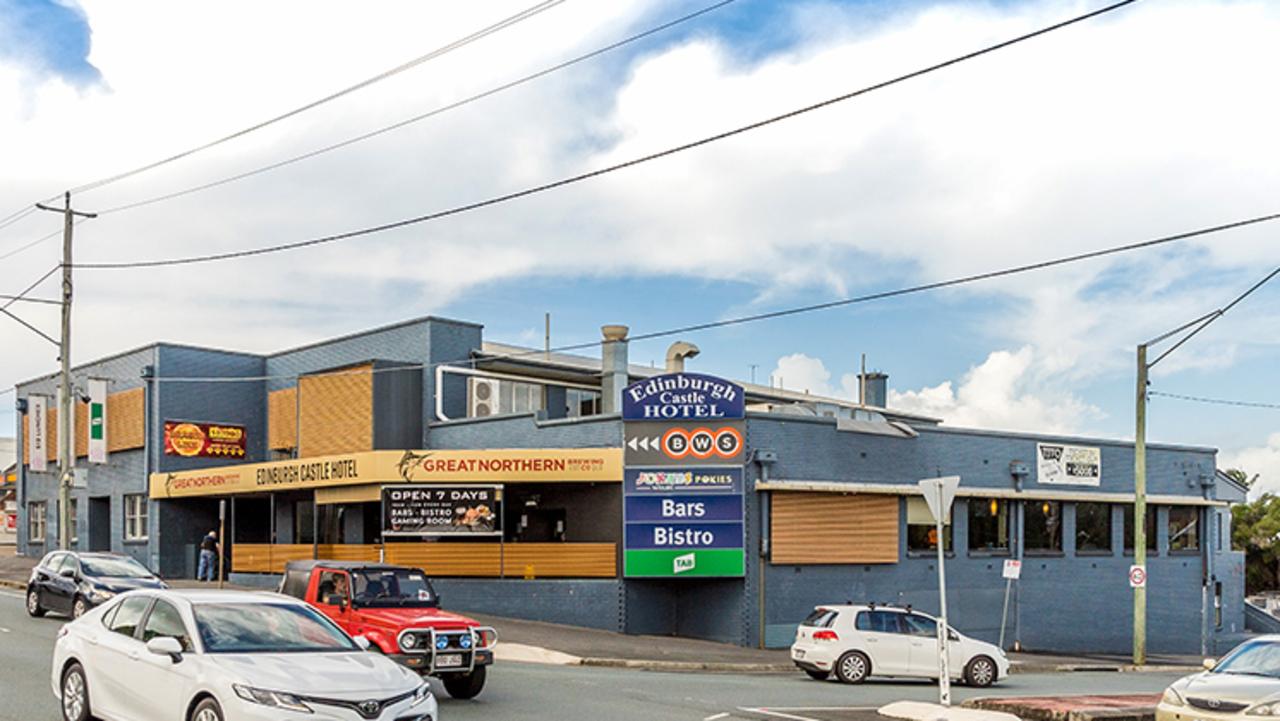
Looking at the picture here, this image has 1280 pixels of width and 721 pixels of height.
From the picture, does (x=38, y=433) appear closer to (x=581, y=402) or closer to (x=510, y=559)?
(x=581, y=402)

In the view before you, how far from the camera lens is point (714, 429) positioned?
3173cm

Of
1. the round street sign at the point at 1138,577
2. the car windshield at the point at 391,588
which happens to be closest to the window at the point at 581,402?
the round street sign at the point at 1138,577

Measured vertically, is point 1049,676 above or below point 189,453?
below

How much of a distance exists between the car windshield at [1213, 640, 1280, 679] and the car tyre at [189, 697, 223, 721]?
10469 millimetres

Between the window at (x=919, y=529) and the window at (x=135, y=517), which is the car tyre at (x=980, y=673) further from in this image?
the window at (x=135, y=517)

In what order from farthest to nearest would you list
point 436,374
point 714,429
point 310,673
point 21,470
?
point 21,470, point 436,374, point 714,429, point 310,673

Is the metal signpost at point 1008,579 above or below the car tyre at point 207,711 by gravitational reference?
below

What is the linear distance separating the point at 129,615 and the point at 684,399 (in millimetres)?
20371

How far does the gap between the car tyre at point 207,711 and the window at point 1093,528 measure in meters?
33.0

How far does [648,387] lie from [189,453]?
20.4m

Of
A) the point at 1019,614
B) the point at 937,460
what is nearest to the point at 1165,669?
the point at 1019,614

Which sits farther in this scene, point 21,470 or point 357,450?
point 21,470

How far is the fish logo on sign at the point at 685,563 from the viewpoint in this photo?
103 ft

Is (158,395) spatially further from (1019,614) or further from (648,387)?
(1019,614)
